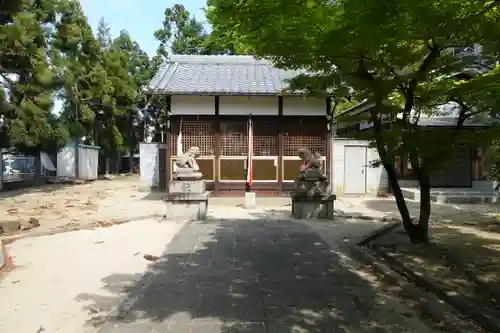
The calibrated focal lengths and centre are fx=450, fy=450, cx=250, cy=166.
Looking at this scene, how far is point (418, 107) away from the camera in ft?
27.1

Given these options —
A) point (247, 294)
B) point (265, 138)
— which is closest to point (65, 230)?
point (247, 294)

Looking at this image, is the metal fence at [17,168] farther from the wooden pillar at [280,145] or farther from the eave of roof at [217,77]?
the wooden pillar at [280,145]

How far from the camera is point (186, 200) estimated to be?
446 inches

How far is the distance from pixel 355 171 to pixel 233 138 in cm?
521

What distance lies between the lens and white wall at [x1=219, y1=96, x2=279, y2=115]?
1734 centimetres

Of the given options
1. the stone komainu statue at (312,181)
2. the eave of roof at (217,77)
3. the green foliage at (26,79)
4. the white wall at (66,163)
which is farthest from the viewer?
the white wall at (66,163)

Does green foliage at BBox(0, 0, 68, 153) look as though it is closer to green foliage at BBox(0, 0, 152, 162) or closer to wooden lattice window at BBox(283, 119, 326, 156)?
green foliage at BBox(0, 0, 152, 162)

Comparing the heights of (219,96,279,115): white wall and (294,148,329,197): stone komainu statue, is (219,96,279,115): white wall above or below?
above

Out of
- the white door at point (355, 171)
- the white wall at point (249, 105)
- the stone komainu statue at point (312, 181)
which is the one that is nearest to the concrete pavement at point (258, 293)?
the stone komainu statue at point (312, 181)

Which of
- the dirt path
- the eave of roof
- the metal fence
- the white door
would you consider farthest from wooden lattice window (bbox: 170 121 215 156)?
the metal fence

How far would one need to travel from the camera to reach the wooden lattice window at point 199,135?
17.3 meters

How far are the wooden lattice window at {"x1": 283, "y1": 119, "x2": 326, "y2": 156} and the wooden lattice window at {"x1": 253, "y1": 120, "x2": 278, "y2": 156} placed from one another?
0.51 meters

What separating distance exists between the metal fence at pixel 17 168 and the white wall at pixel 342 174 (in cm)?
1536

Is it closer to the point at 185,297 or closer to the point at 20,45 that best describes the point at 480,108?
the point at 185,297
